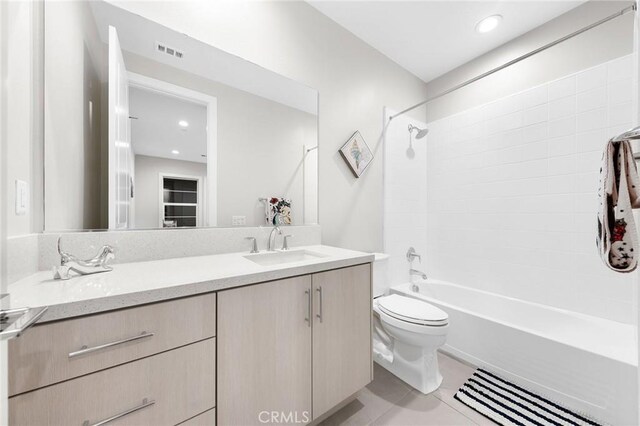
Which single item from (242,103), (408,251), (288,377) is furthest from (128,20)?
(408,251)

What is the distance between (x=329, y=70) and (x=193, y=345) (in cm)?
200

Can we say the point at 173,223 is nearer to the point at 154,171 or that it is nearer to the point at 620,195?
the point at 154,171

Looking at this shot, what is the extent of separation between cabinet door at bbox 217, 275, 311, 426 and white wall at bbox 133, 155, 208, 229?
26.4 inches

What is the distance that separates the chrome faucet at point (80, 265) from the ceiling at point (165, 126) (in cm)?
56

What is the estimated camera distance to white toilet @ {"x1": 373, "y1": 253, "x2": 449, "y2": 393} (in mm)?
1458

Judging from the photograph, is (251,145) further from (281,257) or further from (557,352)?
(557,352)

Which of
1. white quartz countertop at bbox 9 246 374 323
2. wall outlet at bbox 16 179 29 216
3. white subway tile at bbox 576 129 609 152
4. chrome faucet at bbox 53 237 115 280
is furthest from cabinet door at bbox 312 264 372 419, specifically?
white subway tile at bbox 576 129 609 152

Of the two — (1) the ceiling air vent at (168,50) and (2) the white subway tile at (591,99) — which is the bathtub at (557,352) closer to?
(2) the white subway tile at (591,99)

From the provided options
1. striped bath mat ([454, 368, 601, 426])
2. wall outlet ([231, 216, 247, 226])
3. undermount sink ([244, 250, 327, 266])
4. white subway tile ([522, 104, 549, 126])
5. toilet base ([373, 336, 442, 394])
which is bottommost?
striped bath mat ([454, 368, 601, 426])

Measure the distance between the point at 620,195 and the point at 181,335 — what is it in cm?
136

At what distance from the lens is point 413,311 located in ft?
5.15

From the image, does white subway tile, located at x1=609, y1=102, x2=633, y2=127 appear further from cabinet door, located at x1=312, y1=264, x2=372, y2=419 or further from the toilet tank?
cabinet door, located at x1=312, y1=264, x2=372, y2=419

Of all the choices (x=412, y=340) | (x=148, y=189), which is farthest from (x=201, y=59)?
(x=412, y=340)

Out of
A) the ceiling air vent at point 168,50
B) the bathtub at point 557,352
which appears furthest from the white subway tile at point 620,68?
the ceiling air vent at point 168,50
